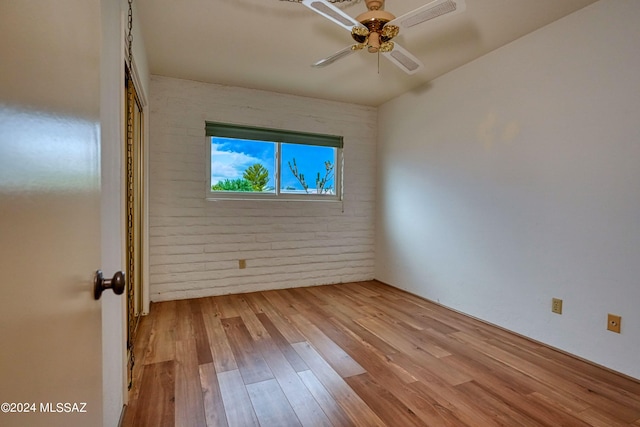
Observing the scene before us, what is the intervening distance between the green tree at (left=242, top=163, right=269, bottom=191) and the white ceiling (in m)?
0.91

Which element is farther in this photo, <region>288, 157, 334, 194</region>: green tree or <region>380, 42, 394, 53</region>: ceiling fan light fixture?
<region>288, 157, 334, 194</region>: green tree

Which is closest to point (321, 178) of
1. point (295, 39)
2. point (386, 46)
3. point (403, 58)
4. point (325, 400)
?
point (295, 39)

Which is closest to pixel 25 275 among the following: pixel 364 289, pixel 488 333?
pixel 488 333

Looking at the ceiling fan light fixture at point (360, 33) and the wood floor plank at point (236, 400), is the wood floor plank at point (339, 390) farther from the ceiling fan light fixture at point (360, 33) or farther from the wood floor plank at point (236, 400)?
the ceiling fan light fixture at point (360, 33)

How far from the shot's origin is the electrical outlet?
1.92m

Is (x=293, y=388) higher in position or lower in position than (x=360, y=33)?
lower

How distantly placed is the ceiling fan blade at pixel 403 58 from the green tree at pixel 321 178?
1.91 metres

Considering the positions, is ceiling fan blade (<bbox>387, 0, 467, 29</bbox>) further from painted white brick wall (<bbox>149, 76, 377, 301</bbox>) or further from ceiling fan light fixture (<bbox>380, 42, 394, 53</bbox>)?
painted white brick wall (<bbox>149, 76, 377, 301</bbox>)

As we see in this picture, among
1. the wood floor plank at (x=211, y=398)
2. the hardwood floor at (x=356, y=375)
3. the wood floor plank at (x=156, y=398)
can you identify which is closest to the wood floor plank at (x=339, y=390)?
the hardwood floor at (x=356, y=375)

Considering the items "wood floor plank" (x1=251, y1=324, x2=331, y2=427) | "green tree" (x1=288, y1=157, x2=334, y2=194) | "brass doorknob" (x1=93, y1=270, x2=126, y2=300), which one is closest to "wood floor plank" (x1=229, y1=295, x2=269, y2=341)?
"wood floor plank" (x1=251, y1=324, x2=331, y2=427)

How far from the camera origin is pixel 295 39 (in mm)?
2441

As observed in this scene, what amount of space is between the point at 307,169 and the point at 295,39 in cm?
167

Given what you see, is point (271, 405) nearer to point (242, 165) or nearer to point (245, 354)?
point (245, 354)

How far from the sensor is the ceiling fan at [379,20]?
1.50m
